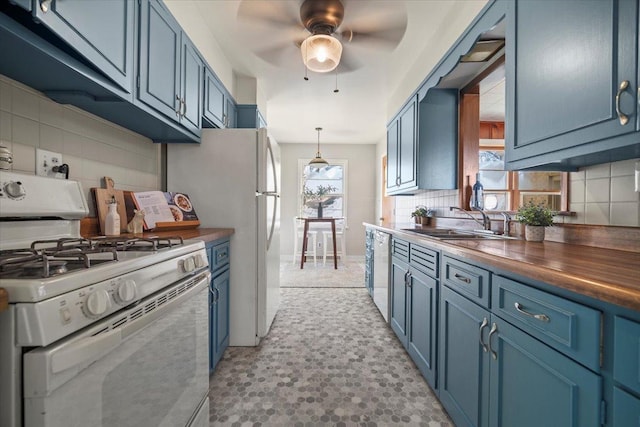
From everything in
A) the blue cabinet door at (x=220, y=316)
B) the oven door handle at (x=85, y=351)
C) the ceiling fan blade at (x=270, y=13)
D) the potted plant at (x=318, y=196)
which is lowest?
the blue cabinet door at (x=220, y=316)

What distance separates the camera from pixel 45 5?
2.81ft

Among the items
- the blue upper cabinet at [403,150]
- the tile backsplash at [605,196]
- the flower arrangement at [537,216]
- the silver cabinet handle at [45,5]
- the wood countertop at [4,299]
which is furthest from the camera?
the blue upper cabinet at [403,150]

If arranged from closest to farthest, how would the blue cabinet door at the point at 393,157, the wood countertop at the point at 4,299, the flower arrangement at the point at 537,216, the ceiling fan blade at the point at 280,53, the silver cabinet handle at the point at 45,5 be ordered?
the wood countertop at the point at 4,299 → the silver cabinet handle at the point at 45,5 → the flower arrangement at the point at 537,216 → the ceiling fan blade at the point at 280,53 → the blue cabinet door at the point at 393,157

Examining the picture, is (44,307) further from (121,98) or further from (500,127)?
(500,127)

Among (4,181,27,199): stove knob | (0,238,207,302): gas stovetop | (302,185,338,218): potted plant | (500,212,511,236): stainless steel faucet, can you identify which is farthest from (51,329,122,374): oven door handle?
(302,185,338,218): potted plant

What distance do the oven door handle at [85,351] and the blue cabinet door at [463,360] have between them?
45.8 inches

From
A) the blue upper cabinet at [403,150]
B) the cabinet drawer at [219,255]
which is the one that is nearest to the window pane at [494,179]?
the blue upper cabinet at [403,150]

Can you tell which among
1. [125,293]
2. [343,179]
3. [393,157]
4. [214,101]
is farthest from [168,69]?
[343,179]

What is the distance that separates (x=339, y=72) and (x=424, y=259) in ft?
7.12

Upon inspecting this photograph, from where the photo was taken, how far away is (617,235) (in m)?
1.18

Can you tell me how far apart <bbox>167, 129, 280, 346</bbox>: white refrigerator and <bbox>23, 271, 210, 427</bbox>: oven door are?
3.08ft

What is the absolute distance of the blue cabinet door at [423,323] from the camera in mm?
1559

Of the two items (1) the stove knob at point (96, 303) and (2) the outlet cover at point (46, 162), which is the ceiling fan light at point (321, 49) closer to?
(2) the outlet cover at point (46, 162)

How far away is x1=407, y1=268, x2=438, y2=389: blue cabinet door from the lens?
1559 mm
